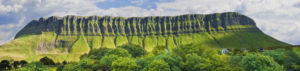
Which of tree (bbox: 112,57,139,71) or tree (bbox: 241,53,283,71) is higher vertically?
tree (bbox: 241,53,283,71)

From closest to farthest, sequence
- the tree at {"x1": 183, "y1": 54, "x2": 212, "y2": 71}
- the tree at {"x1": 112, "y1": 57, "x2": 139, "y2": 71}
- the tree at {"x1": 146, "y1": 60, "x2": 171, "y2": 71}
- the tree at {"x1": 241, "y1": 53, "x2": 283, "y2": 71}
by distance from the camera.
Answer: the tree at {"x1": 241, "y1": 53, "x2": 283, "y2": 71} → the tree at {"x1": 183, "y1": 54, "x2": 212, "y2": 71} → the tree at {"x1": 146, "y1": 60, "x2": 171, "y2": 71} → the tree at {"x1": 112, "y1": 57, "x2": 139, "y2": 71}

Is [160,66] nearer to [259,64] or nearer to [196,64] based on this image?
[196,64]

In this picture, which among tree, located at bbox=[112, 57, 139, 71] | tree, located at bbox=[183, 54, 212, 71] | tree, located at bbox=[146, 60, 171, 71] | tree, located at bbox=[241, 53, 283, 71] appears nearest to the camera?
tree, located at bbox=[241, 53, 283, 71]

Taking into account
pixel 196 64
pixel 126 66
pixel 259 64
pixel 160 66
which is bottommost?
pixel 126 66

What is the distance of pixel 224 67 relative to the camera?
52.2 metres

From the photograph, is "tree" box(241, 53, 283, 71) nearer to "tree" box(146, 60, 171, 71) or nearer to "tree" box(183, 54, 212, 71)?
"tree" box(183, 54, 212, 71)

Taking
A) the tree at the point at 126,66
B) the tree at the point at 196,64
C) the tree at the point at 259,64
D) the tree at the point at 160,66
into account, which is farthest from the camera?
the tree at the point at 126,66

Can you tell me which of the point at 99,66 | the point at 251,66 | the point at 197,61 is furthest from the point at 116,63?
the point at 251,66

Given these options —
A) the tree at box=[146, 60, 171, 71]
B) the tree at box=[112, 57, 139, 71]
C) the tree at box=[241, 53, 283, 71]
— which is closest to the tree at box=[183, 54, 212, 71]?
the tree at box=[146, 60, 171, 71]

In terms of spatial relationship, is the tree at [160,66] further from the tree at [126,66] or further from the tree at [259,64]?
the tree at [259,64]

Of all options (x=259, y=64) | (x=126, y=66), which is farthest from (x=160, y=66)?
(x=259, y=64)

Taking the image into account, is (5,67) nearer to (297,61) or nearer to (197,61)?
(197,61)

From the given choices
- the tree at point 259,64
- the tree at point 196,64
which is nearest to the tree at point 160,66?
the tree at point 196,64

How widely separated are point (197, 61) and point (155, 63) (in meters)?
11.0
